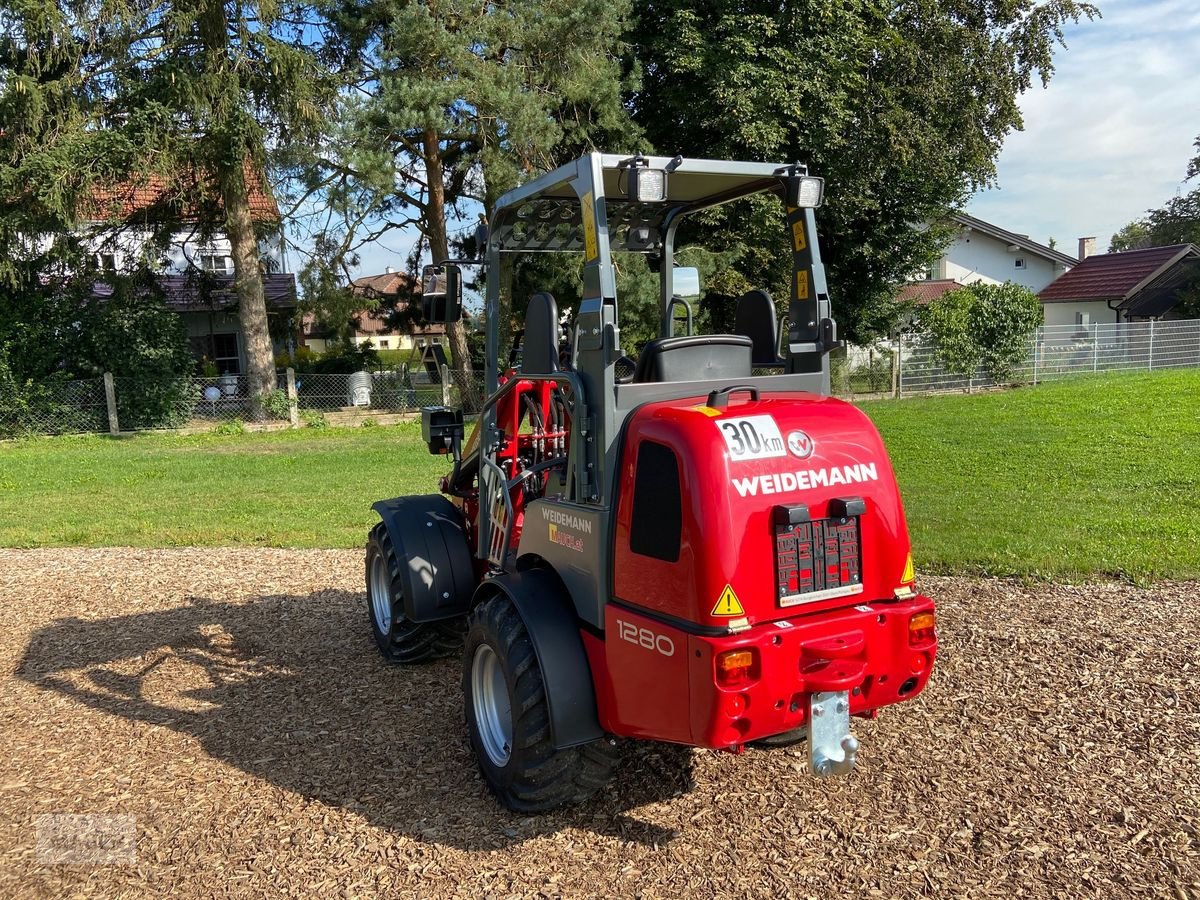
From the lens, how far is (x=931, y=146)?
2111 centimetres

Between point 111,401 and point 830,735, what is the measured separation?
1732cm

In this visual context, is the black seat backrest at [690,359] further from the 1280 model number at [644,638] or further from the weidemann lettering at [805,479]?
the 1280 model number at [644,638]

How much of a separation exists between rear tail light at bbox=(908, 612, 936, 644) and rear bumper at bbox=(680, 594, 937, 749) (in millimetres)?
18

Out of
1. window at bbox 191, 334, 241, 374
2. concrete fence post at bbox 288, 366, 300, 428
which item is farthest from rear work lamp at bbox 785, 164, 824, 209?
window at bbox 191, 334, 241, 374

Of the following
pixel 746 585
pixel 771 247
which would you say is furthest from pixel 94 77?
pixel 746 585

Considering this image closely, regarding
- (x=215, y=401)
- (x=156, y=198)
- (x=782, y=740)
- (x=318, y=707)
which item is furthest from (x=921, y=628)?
(x=156, y=198)

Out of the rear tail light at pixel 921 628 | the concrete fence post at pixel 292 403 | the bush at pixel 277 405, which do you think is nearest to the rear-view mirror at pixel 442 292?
the rear tail light at pixel 921 628

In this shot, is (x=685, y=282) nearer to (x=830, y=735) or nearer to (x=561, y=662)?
(x=561, y=662)

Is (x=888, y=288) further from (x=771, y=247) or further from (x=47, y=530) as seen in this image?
(x=47, y=530)

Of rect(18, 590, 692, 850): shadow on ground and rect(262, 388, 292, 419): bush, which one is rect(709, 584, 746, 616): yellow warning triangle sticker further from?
rect(262, 388, 292, 419): bush

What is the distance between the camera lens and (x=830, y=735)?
10.6 ft

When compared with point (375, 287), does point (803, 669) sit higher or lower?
lower

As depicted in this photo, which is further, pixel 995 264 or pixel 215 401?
pixel 995 264

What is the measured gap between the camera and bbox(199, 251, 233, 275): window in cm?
1981
